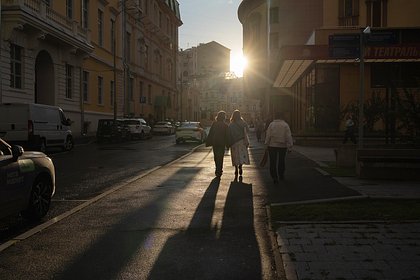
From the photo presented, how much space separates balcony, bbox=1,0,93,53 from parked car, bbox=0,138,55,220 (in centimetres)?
A: 2092

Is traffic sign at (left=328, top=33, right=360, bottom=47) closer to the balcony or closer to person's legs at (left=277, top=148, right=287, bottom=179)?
person's legs at (left=277, top=148, right=287, bottom=179)

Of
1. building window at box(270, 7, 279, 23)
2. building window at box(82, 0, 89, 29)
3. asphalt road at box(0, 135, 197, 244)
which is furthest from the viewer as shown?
building window at box(270, 7, 279, 23)

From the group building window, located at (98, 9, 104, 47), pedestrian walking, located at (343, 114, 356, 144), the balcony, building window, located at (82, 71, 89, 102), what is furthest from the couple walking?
building window, located at (98, 9, 104, 47)

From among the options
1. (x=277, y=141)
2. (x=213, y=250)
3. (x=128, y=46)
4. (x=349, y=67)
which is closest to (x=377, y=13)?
(x=349, y=67)

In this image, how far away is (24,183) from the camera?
6.85 meters

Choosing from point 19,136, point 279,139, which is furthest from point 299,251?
point 19,136

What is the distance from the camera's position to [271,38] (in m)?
59.5

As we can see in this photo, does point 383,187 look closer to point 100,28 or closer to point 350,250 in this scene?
point 350,250

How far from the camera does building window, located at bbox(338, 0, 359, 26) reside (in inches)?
1324

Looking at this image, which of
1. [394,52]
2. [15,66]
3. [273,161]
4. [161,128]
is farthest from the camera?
[161,128]

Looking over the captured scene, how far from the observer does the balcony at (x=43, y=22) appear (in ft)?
85.6

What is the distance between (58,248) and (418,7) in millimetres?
29969

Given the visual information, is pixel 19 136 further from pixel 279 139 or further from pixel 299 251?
pixel 299 251

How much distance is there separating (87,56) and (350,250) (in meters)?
35.2
